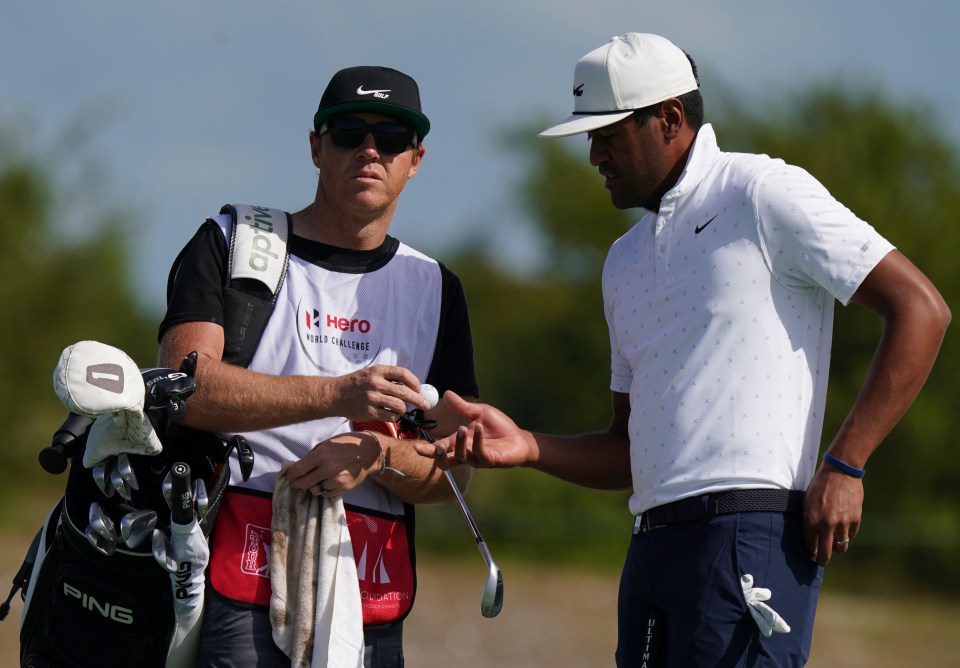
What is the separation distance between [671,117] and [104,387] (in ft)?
6.67

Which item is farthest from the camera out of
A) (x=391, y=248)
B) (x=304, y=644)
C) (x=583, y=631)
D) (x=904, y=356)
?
(x=583, y=631)

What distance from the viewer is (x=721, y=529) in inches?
154

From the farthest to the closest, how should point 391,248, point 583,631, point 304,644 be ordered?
point 583,631 < point 391,248 < point 304,644

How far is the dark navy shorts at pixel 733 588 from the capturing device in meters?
3.87

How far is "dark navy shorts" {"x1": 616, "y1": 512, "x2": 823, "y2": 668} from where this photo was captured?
152 inches

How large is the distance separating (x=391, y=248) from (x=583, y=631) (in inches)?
491

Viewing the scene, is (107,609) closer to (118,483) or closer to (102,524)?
(102,524)

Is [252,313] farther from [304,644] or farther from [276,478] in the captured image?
A: [304,644]

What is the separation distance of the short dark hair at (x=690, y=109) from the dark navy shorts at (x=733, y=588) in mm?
1353

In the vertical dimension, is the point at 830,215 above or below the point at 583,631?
above

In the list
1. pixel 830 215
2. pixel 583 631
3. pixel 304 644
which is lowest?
pixel 583 631

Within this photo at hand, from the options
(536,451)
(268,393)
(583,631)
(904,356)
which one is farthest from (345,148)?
(583,631)

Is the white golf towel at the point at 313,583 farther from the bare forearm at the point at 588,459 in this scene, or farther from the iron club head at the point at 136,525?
the bare forearm at the point at 588,459

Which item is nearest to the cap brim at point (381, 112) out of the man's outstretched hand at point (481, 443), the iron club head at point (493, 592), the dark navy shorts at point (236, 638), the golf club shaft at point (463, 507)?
the man's outstretched hand at point (481, 443)
